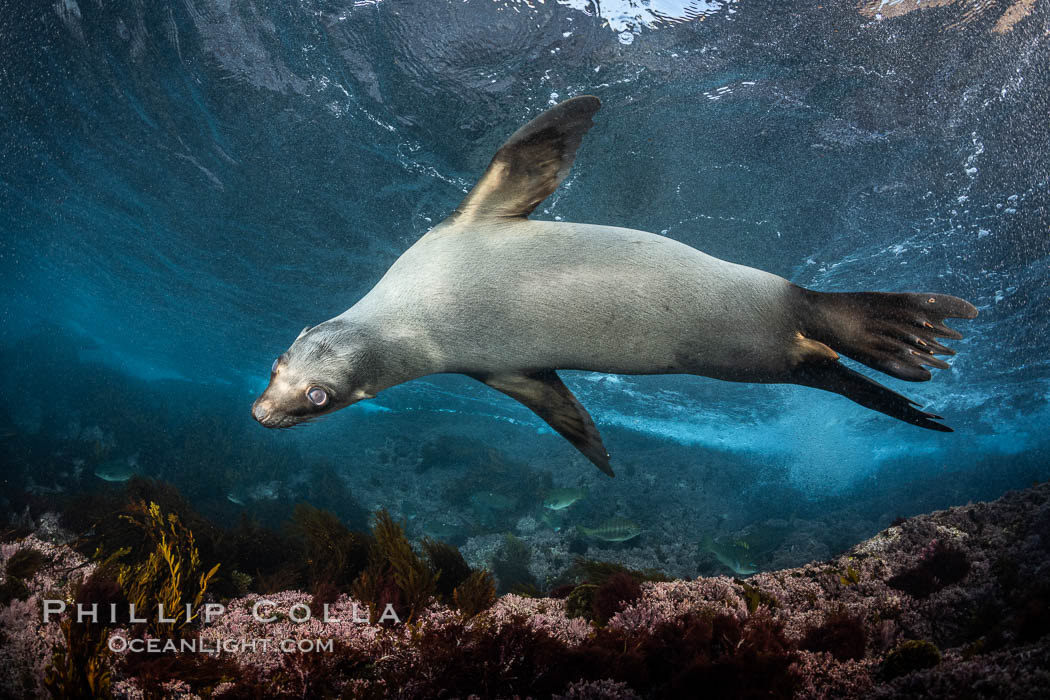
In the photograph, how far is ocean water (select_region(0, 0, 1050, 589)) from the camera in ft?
18.6

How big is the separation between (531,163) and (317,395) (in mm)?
1509

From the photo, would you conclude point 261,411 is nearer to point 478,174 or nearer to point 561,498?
point 478,174

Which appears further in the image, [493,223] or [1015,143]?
[1015,143]

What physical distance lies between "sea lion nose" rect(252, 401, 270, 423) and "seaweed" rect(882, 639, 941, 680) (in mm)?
2727

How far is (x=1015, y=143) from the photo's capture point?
6.32 m

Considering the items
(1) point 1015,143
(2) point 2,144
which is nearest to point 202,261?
(2) point 2,144

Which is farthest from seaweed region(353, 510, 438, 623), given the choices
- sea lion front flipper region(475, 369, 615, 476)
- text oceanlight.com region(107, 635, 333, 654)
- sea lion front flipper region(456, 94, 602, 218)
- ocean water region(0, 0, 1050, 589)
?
ocean water region(0, 0, 1050, 589)

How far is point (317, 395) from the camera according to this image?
1.83 m

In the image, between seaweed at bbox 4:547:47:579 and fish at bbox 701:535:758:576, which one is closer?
seaweed at bbox 4:547:47:579

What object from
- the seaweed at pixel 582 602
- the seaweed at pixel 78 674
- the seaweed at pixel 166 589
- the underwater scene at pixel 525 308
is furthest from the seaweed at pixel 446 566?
the seaweed at pixel 78 674

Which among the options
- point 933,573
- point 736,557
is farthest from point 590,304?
point 736,557

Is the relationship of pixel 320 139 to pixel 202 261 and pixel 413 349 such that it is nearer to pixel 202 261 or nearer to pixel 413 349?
pixel 413 349

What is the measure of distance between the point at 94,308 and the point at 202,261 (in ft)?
57.5

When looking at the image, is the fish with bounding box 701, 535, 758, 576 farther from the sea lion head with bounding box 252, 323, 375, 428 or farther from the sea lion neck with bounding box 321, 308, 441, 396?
the sea lion head with bounding box 252, 323, 375, 428
